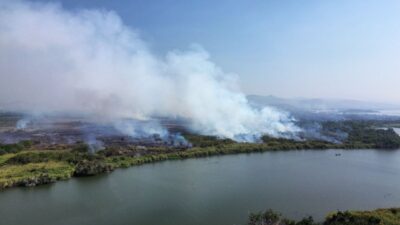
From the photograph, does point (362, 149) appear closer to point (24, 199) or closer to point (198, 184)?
point (198, 184)

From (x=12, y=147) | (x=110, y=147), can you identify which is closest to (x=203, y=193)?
(x=110, y=147)

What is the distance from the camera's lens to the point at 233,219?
17.6 metres

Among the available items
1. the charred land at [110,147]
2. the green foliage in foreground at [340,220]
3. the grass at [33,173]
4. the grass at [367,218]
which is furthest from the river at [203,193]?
the grass at [367,218]

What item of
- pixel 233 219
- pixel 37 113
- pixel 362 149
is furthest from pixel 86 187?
pixel 37 113

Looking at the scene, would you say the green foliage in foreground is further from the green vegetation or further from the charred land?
the green vegetation

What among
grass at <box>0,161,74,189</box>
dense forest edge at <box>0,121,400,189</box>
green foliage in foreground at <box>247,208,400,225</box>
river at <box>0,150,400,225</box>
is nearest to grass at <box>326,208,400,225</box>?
green foliage in foreground at <box>247,208,400,225</box>

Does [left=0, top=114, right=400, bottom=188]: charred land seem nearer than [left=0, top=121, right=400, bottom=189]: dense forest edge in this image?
No

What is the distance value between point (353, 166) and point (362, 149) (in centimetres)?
1045

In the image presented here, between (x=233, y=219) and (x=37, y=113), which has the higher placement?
(x=37, y=113)

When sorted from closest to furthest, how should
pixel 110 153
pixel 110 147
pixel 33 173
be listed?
pixel 33 173 → pixel 110 153 → pixel 110 147

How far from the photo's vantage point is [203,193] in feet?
71.8

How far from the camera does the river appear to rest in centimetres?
1825

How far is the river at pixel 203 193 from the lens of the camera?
18250 mm

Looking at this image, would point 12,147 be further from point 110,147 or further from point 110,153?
point 110,153
